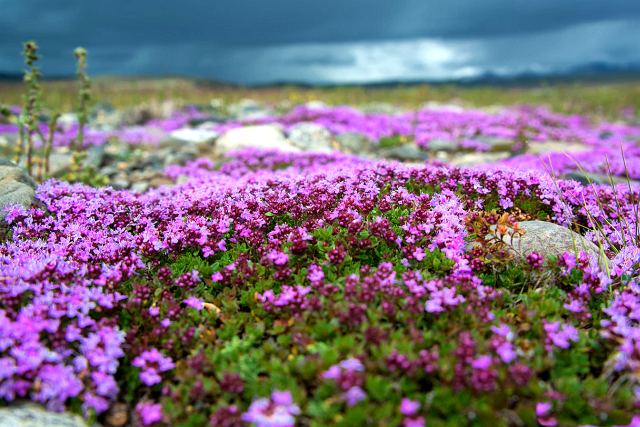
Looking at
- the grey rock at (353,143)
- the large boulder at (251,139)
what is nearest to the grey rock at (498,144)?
the grey rock at (353,143)

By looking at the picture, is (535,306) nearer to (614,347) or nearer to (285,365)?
(614,347)

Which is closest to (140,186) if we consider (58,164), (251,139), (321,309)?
(58,164)

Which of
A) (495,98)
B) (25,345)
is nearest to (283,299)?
(25,345)

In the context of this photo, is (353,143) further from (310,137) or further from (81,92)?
(81,92)

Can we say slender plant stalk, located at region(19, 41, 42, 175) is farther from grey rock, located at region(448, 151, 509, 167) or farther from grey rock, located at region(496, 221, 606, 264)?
grey rock, located at region(448, 151, 509, 167)

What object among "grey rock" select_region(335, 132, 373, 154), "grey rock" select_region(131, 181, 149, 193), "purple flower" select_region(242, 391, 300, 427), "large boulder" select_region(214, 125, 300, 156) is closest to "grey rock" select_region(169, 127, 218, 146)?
"large boulder" select_region(214, 125, 300, 156)

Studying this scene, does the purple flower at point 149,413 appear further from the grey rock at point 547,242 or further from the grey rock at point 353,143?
the grey rock at point 353,143

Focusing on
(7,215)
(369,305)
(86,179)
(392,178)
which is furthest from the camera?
(86,179)
